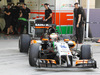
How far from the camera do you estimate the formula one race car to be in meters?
8.23

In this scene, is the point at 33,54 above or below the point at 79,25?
below

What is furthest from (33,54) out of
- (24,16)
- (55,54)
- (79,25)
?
(24,16)

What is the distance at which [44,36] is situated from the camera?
1059 centimetres

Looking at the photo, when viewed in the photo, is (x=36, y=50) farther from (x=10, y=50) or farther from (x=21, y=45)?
(x=10, y=50)

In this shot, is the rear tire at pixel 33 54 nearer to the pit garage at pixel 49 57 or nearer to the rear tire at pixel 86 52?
the pit garage at pixel 49 57

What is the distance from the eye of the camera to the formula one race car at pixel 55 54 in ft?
27.0

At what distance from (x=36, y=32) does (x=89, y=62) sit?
6020mm

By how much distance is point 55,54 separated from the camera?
364 inches

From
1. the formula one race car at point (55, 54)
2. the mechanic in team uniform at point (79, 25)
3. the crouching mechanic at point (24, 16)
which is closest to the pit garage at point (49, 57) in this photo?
the formula one race car at point (55, 54)

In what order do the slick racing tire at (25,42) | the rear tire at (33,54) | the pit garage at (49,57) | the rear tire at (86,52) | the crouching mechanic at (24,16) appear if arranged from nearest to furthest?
the pit garage at (49,57) < the rear tire at (33,54) < the rear tire at (86,52) < the slick racing tire at (25,42) < the crouching mechanic at (24,16)

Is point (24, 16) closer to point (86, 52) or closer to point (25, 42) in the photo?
point (25, 42)

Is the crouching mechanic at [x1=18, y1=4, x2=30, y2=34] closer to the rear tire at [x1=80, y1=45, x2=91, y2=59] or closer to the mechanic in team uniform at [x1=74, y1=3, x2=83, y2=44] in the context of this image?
the mechanic in team uniform at [x1=74, y1=3, x2=83, y2=44]

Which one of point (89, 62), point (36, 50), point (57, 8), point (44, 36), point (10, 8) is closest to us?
point (89, 62)

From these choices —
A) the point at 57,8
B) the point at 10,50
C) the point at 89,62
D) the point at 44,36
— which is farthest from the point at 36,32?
the point at 89,62
